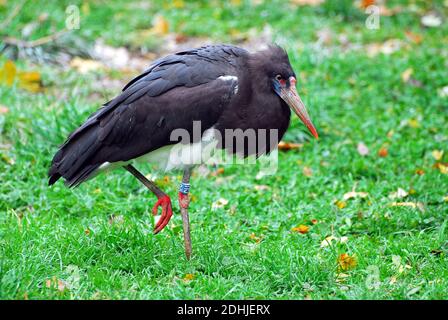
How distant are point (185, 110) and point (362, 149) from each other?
2.46m

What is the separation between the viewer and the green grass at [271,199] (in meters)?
4.38

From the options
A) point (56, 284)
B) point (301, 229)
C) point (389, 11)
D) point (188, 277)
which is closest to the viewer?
point (56, 284)

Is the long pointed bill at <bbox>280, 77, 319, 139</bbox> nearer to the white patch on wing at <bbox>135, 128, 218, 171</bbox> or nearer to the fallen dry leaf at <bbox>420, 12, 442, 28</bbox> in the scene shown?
the white patch on wing at <bbox>135, 128, 218, 171</bbox>

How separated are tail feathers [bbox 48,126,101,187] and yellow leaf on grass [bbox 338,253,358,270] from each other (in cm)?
165

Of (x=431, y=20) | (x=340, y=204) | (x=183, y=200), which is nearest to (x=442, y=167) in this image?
(x=340, y=204)

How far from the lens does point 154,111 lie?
4688 mm

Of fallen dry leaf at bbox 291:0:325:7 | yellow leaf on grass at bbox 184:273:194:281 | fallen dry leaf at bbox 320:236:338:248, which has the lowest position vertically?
yellow leaf on grass at bbox 184:273:194:281

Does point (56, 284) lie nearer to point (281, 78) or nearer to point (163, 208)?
point (163, 208)

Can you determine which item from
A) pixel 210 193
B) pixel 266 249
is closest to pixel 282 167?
pixel 210 193

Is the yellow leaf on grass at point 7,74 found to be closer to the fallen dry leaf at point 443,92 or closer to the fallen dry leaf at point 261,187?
the fallen dry leaf at point 261,187

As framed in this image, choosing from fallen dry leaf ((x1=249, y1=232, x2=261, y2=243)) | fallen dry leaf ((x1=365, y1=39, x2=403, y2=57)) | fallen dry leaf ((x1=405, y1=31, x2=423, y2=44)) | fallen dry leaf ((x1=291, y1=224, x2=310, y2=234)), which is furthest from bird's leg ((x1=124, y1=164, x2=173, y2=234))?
fallen dry leaf ((x1=405, y1=31, x2=423, y2=44))

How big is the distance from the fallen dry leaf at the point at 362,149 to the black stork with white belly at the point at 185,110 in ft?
5.91

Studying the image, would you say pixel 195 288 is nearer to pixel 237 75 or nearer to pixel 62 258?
pixel 62 258

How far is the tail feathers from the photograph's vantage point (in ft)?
15.8
